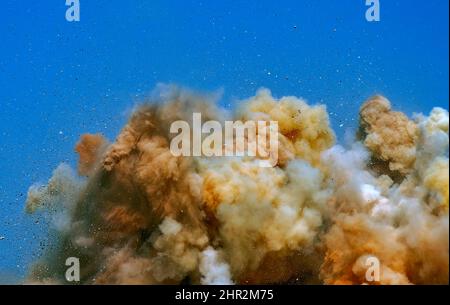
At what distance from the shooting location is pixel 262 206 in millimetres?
8680

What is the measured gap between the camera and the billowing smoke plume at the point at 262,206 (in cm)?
802

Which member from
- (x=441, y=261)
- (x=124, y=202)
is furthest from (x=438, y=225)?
(x=124, y=202)

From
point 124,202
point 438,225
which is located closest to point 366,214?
point 438,225

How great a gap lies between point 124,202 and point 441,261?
6.05 metres

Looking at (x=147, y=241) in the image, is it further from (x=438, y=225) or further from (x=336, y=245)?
(x=438, y=225)

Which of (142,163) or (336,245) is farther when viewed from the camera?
(142,163)

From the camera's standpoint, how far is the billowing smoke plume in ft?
26.3
